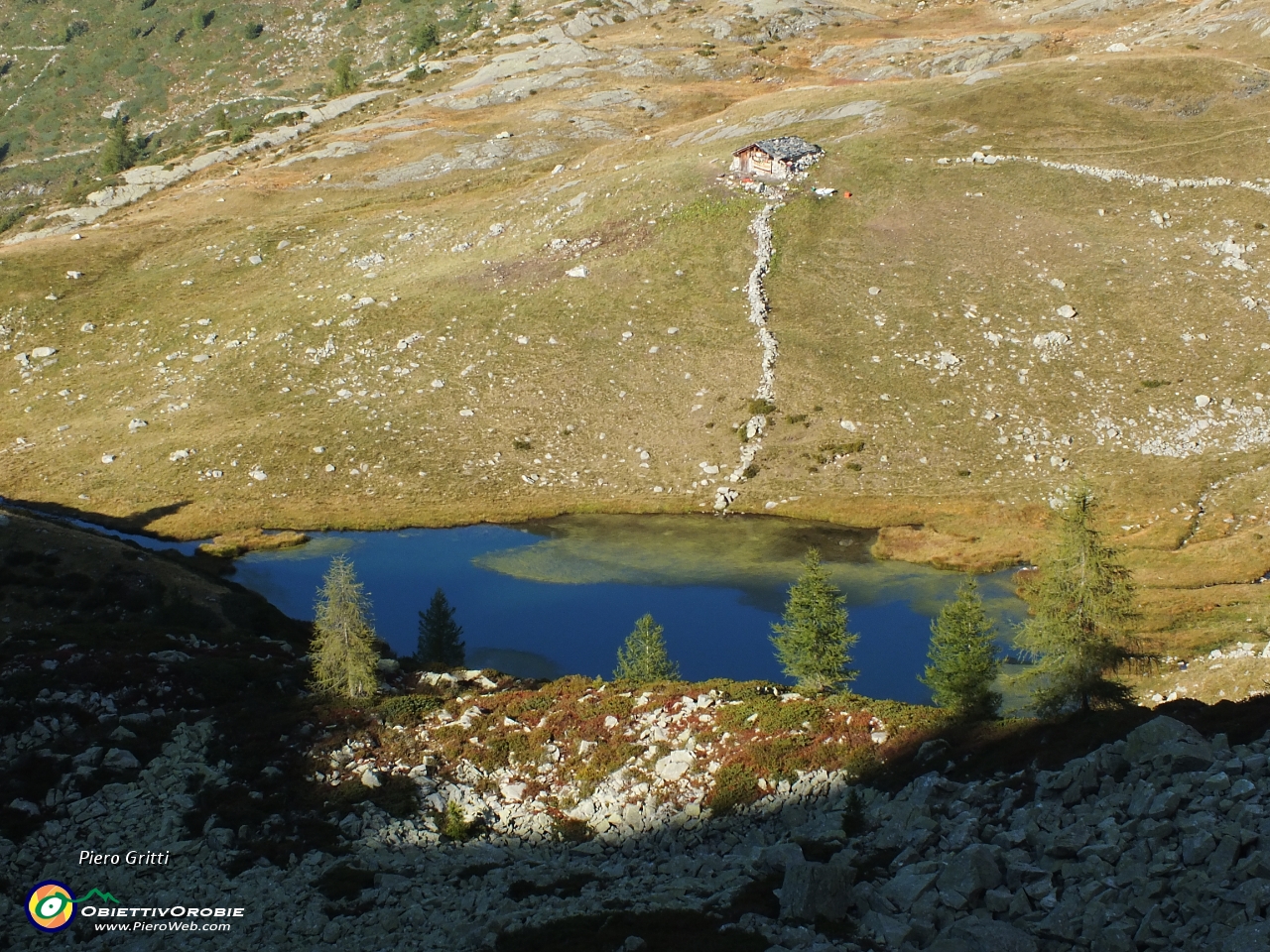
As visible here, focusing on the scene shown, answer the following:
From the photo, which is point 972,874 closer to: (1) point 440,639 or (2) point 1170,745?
(2) point 1170,745

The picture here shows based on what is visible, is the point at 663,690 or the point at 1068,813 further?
the point at 663,690

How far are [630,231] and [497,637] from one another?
5697 centimetres

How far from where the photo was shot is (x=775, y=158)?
111m

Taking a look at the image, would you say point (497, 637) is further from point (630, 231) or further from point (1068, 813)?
point (630, 231)

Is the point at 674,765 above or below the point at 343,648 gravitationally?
below

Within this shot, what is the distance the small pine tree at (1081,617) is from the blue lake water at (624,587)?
1839cm

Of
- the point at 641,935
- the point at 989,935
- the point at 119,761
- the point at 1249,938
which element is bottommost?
the point at 641,935

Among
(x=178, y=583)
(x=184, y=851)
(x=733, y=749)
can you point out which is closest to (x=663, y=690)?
(x=733, y=749)

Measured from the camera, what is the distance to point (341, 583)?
45969 millimetres

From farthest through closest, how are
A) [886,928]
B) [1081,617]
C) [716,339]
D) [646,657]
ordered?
1. [716,339]
2. [646,657]
3. [1081,617]
4. [886,928]

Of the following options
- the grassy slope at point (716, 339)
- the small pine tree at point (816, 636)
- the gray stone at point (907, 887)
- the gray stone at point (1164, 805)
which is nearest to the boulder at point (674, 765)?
the gray stone at point (907, 887)

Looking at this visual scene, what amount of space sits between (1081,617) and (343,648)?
31309 mm

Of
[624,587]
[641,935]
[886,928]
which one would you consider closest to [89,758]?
[641,935]

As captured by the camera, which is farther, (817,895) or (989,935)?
(817,895)
